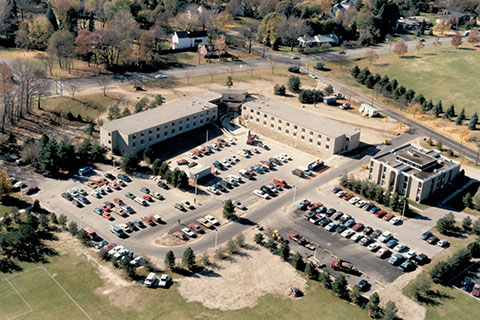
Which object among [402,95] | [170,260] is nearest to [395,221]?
[170,260]

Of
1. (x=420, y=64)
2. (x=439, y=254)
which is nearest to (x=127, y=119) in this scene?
(x=439, y=254)

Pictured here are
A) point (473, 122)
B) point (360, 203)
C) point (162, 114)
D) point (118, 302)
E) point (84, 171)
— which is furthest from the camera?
point (473, 122)

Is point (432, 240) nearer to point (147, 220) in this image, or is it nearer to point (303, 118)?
point (303, 118)

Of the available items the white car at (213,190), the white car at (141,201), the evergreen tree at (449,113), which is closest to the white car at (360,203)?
the white car at (213,190)

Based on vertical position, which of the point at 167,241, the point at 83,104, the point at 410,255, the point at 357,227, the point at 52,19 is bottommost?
the point at 167,241

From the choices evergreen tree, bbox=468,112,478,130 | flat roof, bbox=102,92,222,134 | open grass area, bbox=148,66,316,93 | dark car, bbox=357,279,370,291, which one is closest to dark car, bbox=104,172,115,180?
flat roof, bbox=102,92,222,134
